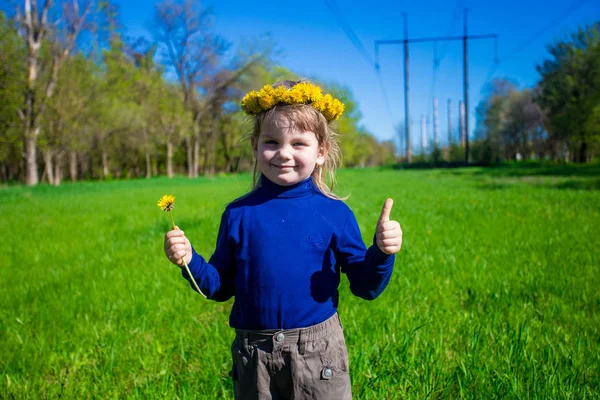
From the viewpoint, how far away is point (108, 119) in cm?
3812

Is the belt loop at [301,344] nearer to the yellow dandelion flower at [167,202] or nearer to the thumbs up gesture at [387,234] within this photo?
the thumbs up gesture at [387,234]

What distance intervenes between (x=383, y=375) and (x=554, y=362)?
3.22 ft

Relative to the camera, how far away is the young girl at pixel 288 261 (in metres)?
1.60

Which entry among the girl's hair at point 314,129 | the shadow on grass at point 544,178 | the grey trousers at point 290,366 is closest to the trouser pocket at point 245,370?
the grey trousers at point 290,366

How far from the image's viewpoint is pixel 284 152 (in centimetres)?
165

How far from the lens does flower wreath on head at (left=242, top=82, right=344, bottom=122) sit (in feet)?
5.58

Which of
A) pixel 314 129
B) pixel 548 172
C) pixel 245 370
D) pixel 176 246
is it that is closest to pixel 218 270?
pixel 176 246

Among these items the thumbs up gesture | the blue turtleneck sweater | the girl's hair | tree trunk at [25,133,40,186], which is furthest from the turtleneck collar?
tree trunk at [25,133,40,186]

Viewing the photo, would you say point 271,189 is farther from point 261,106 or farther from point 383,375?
point 383,375

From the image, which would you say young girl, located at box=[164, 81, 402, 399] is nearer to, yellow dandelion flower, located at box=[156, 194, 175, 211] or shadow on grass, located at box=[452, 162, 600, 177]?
yellow dandelion flower, located at box=[156, 194, 175, 211]

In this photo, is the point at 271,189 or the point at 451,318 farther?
the point at 451,318

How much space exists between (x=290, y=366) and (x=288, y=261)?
393 mm

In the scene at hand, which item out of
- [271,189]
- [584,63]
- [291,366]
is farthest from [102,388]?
[584,63]

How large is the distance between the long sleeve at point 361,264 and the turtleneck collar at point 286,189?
217 mm
